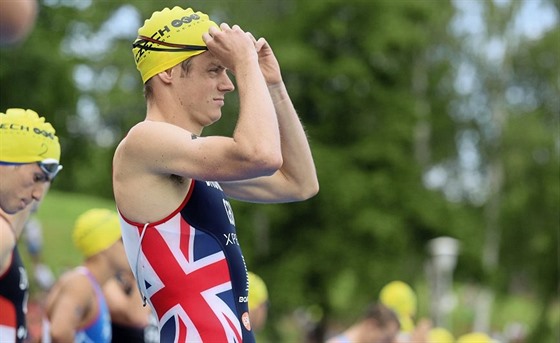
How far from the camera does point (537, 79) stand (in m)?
39.8

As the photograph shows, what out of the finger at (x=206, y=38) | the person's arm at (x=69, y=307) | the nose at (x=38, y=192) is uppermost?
the finger at (x=206, y=38)

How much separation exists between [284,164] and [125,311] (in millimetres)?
4229

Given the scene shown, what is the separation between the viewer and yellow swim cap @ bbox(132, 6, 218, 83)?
4.13 meters

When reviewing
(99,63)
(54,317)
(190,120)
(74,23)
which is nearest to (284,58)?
(99,63)

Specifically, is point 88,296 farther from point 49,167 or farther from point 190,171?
point 190,171

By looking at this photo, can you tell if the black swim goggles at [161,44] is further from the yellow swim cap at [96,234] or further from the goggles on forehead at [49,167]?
the yellow swim cap at [96,234]

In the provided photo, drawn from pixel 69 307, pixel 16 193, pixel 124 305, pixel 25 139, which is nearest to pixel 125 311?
pixel 124 305

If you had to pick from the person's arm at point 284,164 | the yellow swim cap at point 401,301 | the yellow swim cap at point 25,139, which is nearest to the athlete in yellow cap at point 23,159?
the yellow swim cap at point 25,139

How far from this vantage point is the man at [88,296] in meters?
7.45

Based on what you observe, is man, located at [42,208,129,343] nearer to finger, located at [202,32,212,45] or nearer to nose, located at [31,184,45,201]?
nose, located at [31,184,45,201]

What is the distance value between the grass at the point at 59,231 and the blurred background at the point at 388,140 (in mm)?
307

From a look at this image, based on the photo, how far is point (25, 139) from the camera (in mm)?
5578

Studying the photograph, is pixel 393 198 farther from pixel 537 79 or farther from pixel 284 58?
pixel 537 79

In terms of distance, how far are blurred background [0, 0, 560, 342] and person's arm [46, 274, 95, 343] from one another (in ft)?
68.5
